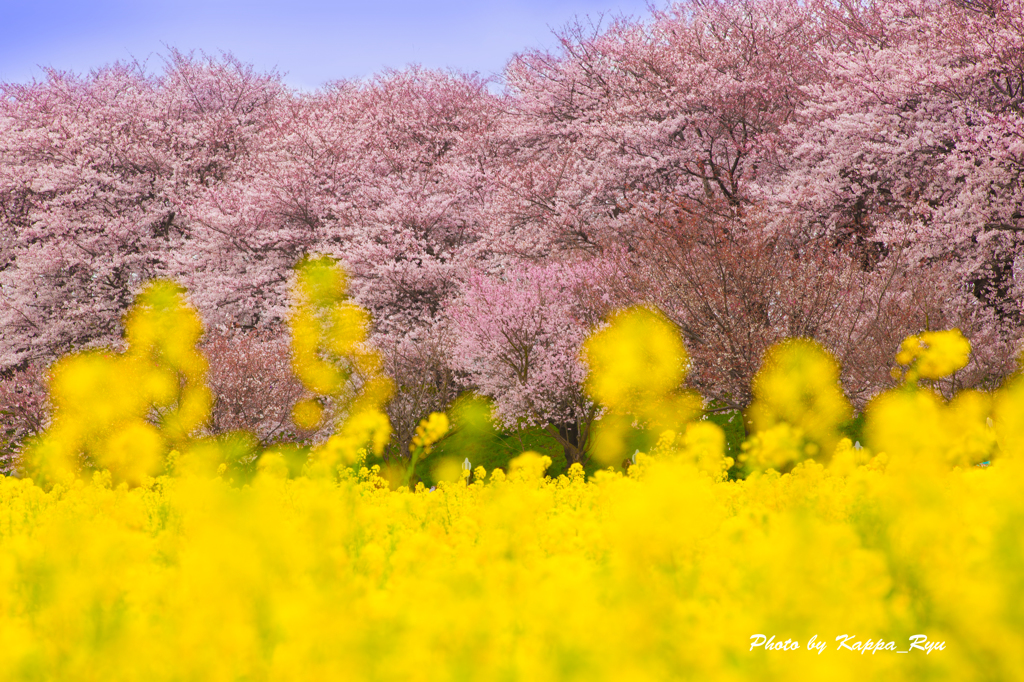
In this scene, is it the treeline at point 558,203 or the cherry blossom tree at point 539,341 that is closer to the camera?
the treeline at point 558,203

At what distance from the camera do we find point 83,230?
1213 inches

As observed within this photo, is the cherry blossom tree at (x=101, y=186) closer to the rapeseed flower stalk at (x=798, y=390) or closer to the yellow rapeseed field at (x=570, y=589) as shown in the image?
the rapeseed flower stalk at (x=798, y=390)

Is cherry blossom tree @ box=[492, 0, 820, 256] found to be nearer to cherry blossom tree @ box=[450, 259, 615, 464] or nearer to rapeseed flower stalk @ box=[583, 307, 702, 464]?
cherry blossom tree @ box=[450, 259, 615, 464]

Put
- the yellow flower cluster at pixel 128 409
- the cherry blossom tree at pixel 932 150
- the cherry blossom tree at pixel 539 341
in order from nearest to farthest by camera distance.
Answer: the yellow flower cluster at pixel 128 409, the cherry blossom tree at pixel 932 150, the cherry blossom tree at pixel 539 341

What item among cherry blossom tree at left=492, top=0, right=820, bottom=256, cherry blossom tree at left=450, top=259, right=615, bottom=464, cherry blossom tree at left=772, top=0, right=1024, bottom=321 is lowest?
cherry blossom tree at left=450, top=259, right=615, bottom=464

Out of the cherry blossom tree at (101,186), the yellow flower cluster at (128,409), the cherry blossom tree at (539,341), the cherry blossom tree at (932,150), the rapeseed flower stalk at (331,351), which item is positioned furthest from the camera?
the cherry blossom tree at (101,186)

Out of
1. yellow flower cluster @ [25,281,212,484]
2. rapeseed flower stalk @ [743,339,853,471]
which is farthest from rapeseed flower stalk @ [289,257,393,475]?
rapeseed flower stalk @ [743,339,853,471]

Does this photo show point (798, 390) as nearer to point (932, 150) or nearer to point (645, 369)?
point (645, 369)

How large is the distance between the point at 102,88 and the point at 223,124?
6847mm

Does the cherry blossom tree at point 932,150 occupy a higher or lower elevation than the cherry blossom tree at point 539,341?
higher

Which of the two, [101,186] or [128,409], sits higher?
[101,186]

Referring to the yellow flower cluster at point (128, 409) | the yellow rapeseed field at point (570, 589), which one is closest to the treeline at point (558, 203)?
the yellow flower cluster at point (128, 409)

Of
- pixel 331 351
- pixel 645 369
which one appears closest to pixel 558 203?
pixel 331 351

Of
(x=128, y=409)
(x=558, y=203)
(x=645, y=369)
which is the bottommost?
(x=128, y=409)
